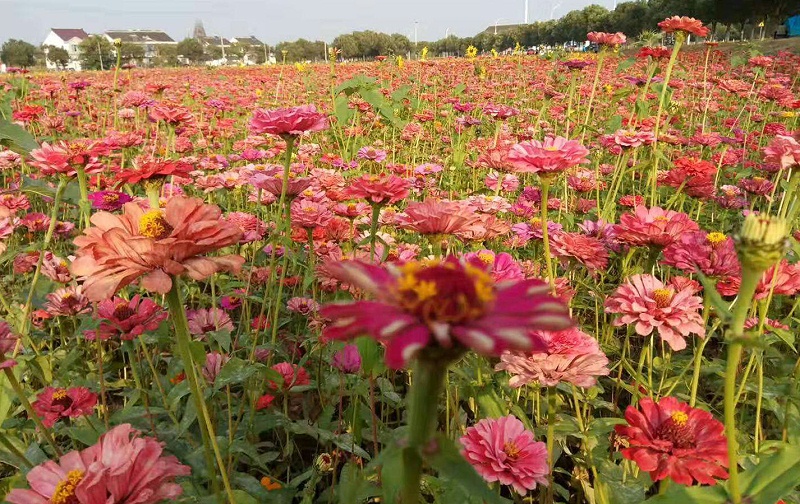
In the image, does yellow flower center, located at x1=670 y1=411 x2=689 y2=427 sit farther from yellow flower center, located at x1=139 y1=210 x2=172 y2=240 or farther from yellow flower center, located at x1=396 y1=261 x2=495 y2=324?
yellow flower center, located at x1=139 y1=210 x2=172 y2=240

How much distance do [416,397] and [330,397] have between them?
50.2 inches

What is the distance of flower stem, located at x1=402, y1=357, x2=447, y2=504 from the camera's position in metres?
0.54

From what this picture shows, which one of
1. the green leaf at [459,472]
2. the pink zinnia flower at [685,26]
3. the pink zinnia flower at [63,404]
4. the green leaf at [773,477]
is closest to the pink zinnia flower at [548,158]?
the green leaf at [773,477]

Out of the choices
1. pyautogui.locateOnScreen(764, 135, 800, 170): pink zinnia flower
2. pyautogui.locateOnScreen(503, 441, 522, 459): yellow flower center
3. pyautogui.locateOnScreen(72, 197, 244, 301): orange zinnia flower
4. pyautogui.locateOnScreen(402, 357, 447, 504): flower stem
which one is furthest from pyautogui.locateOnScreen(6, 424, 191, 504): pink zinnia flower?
pyautogui.locateOnScreen(764, 135, 800, 170): pink zinnia flower

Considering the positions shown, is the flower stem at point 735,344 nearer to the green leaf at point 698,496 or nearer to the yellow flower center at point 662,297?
the green leaf at point 698,496

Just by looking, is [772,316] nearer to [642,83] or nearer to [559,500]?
[559,500]

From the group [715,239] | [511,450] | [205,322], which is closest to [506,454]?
[511,450]

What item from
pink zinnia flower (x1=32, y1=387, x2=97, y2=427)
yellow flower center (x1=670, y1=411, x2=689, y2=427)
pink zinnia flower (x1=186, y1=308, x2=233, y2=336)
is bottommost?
pink zinnia flower (x1=32, y1=387, x2=97, y2=427)

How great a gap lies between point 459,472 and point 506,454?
2.40ft

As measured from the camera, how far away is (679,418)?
3.62 ft

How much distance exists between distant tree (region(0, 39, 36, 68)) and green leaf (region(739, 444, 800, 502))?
45612 millimetres

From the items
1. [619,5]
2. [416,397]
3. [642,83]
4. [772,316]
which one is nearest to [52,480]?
[416,397]

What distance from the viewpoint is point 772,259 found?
67cm

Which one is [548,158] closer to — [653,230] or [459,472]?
[653,230]
